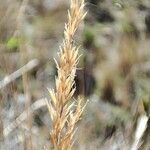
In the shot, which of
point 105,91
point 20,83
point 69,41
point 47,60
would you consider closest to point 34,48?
point 47,60

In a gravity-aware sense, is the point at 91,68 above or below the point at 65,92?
below

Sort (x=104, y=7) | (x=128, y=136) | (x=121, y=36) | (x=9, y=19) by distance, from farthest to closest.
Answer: (x=104, y=7), (x=121, y=36), (x=9, y=19), (x=128, y=136)

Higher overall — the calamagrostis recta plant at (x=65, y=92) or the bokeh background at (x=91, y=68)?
the calamagrostis recta plant at (x=65, y=92)

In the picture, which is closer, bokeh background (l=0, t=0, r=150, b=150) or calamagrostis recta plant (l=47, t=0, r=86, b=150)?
calamagrostis recta plant (l=47, t=0, r=86, b=150)

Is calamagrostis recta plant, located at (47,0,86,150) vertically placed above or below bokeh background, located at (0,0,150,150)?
above

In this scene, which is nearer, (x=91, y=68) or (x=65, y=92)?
(x=65, y=92)

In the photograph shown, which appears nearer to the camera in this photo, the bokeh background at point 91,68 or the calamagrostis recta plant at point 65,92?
the calamagrostis recta plant at point 65,92

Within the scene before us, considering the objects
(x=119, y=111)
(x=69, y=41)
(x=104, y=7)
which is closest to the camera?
(x=69, y=41)

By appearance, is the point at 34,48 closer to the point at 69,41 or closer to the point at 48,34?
the point at 48,34
